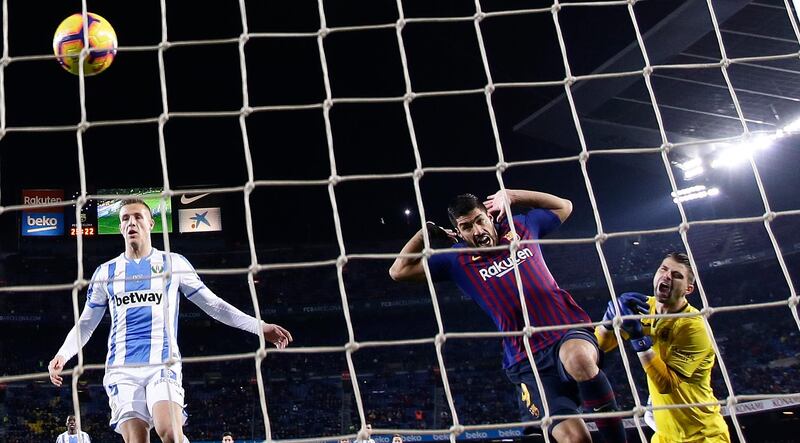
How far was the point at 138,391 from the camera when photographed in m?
3.63

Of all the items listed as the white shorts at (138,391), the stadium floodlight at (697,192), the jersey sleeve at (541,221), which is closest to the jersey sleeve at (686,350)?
the jersey sleeve at (541,221)

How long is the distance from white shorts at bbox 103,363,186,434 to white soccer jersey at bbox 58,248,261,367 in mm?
107

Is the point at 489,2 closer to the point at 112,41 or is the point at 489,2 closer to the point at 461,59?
the point at 461,59

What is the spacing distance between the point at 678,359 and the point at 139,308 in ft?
9.79

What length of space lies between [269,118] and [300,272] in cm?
725

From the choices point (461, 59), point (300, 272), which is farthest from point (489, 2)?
point (300, 272)

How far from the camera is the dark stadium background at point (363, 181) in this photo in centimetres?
Answer: 1167

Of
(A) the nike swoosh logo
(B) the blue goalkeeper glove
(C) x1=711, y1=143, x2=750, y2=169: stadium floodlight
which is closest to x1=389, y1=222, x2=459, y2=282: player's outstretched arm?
(B) the blue goalkeeper glove

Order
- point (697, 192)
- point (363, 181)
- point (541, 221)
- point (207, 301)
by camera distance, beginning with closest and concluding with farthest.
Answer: point (541, 221) < point (207, 301) < point (697, 192) < point (363, 181)

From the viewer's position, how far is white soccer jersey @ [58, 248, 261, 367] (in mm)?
3775

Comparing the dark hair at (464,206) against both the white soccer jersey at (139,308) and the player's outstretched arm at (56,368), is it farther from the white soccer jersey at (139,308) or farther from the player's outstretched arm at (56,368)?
the player's outstretched arm at (56,368)

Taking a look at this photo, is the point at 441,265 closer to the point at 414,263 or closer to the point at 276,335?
the point at 414,263

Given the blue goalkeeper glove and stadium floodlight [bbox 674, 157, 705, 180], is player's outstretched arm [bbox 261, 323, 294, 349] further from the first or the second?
stadium floodlight [bbox 674, 157, 705, 180]

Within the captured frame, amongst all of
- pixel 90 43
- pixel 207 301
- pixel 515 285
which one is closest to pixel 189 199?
pixel 90 43
